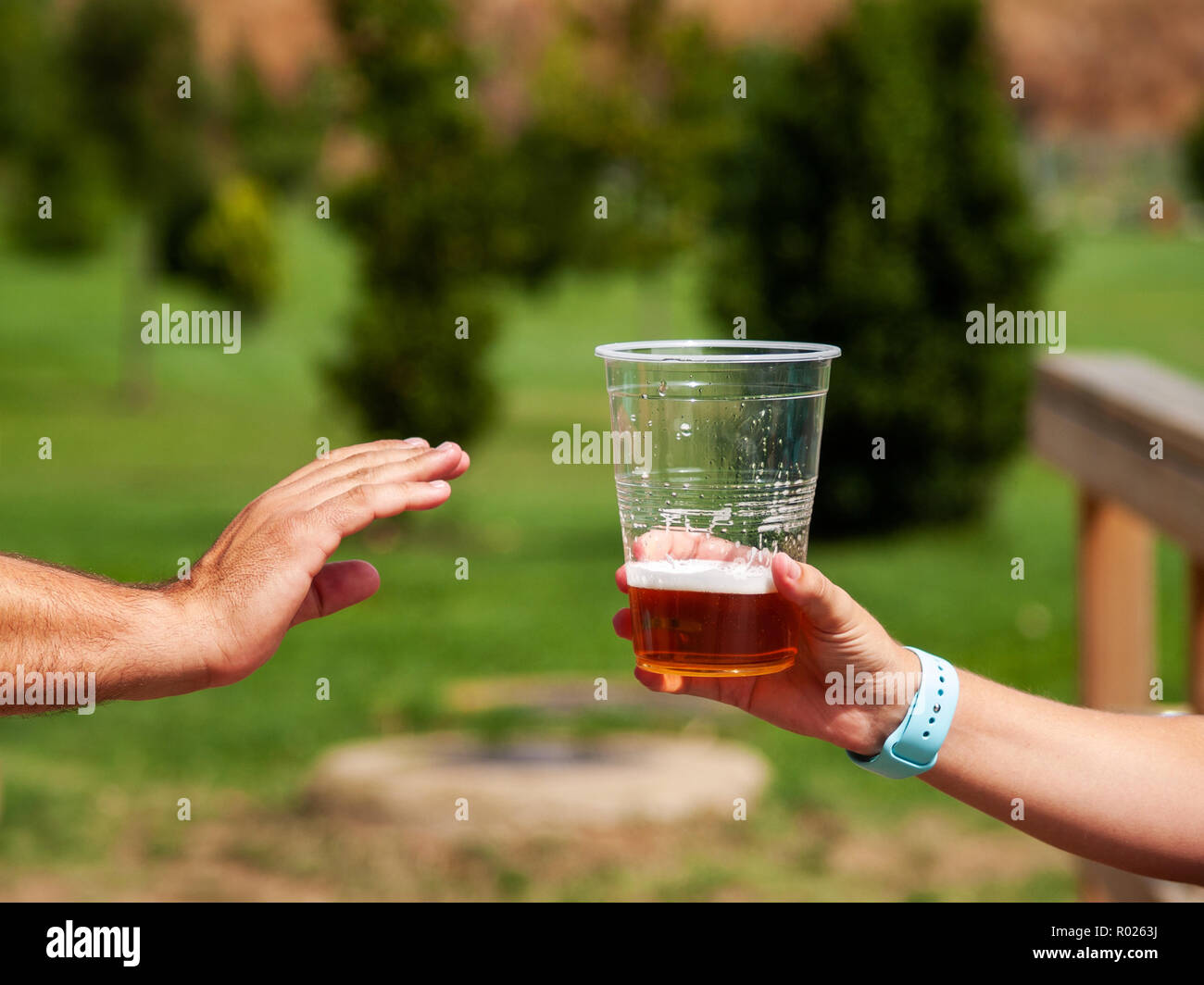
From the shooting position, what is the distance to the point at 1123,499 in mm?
3393

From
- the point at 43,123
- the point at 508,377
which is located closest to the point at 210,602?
the point at 508,377

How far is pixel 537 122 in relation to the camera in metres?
17.9

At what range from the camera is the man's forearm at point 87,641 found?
5.92 ft

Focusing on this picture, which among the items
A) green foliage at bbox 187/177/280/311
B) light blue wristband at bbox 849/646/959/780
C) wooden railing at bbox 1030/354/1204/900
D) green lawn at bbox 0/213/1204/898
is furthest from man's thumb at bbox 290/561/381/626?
green foliage at bbox 187/177/280/311

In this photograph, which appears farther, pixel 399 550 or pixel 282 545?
pixel 399 550

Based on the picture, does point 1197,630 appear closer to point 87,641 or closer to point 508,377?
point 87,641

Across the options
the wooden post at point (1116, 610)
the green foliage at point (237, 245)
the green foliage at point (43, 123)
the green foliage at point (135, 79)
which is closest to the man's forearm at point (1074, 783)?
the wooden post at point (1116, 610)

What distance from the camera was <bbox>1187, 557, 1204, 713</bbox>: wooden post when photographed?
344 centimetres

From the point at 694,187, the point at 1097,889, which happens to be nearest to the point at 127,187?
the point at 694,187

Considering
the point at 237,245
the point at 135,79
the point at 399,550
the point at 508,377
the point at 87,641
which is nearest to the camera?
the point at 87,641

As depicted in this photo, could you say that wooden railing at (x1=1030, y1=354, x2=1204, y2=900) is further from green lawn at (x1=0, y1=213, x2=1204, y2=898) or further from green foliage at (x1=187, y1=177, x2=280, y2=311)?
green foliage at (x1=187, y1=177, x2=280, y2=311)

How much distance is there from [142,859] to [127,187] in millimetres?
14663

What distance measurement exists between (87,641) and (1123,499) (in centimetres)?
248

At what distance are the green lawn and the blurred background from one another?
5 centimetres
